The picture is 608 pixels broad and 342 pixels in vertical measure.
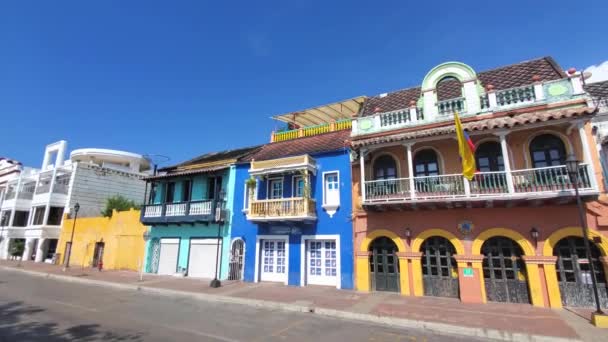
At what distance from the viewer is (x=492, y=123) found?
1101 cm

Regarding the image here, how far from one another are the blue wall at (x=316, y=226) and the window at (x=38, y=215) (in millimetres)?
25198

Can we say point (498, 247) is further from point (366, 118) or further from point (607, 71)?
point (607, 71)

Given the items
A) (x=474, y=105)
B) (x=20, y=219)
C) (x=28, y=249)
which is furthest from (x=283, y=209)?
(x=20, y=219)

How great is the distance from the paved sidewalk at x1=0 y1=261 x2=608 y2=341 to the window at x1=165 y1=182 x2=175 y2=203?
22.4ft

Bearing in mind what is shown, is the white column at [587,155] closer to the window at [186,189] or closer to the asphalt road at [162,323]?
the asphalt road at [162,323]

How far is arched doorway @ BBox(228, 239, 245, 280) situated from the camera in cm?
1664

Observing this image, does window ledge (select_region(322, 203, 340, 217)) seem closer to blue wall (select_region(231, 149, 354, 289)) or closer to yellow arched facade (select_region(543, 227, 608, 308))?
blue wall (select_region(231, 149, 354, 289))

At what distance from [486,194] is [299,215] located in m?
7.95

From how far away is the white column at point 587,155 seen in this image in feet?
31.5

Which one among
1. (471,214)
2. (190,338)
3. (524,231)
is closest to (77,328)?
(190,338)

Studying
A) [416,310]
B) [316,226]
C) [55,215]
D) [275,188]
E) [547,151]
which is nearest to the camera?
[416,310]

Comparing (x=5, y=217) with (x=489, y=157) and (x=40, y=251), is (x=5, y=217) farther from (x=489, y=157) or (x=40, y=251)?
(x=489, y=157)

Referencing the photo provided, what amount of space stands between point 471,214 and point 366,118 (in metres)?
6.47

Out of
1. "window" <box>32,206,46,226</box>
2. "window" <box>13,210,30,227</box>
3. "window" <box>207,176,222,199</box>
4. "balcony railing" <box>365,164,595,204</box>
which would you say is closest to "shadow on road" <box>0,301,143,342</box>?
"balcony railing" <box>365,164,595,204</box>
